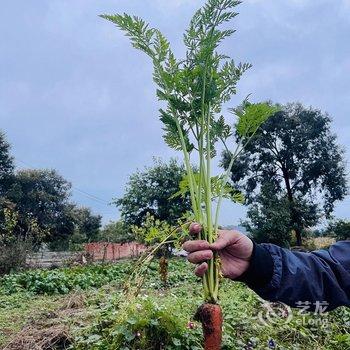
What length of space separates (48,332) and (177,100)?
251 cm

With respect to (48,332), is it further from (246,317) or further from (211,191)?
(211,191)

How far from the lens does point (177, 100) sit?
233 centimetres

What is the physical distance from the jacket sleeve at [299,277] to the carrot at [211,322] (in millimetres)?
181

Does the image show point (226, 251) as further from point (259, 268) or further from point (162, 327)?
point (162, 327)

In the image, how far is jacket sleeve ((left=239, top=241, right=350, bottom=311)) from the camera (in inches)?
80.4

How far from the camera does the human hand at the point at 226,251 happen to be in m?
1.94

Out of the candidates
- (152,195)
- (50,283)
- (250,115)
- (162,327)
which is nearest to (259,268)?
(250,115)

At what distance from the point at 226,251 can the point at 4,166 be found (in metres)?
28.8

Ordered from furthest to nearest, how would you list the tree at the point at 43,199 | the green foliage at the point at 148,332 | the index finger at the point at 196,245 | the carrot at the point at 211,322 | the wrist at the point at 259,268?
the tree at the point at 43,199 → the green foliage at the point at 148,332 → the carrot at the point at 211,322 → the wrist at the point at 259,268 → the index finger at the point at 196,245

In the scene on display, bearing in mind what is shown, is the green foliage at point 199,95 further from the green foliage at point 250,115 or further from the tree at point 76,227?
Result: the tree at point 76,227

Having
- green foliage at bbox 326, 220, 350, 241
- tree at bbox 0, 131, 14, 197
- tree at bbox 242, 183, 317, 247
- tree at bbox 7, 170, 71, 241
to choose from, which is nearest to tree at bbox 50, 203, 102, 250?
tree at bbox 7, 170, 71, 241

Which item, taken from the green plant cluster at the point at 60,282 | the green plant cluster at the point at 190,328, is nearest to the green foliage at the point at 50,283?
the green plant cluster at the point at 60,282

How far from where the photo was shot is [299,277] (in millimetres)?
2045

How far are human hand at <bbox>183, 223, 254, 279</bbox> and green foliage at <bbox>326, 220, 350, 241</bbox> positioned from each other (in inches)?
841
